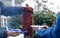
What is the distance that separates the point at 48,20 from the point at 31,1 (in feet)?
0.75

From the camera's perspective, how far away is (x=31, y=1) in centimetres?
143

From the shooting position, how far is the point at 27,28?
4.51 ft

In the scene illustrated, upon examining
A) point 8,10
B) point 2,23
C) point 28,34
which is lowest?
point 28,34

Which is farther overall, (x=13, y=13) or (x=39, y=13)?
(x=39, y=13)

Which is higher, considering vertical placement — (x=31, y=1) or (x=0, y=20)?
(x=31, y=1)

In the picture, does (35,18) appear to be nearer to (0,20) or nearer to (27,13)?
(27,13)

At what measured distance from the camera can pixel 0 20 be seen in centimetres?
129

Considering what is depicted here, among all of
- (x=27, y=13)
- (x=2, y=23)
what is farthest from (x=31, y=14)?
(x=2, y=23)

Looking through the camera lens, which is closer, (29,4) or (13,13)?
(13,13)

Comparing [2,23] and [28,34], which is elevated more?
[2,23]

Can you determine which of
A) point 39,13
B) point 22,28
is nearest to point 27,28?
point 22,28

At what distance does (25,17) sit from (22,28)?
0.32 ft

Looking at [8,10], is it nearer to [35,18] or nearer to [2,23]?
[2,23]

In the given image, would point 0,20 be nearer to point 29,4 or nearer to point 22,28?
point 22,28
